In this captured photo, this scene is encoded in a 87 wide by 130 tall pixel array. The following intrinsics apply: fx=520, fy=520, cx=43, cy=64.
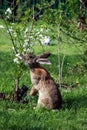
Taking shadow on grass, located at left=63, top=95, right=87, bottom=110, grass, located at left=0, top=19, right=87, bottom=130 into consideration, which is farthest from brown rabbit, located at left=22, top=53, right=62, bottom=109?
shadow on grass, located at left=63, top=95, right=87, bottom=110

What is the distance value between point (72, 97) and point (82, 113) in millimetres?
915

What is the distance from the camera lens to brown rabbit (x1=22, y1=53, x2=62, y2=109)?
290 inches

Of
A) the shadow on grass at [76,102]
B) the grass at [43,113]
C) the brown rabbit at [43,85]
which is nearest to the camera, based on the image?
the grass at [43,113]

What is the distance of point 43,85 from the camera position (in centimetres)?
749

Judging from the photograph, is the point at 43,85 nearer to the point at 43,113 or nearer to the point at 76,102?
the point at 43,113

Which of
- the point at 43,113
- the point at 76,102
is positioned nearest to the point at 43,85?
the point at 43,113

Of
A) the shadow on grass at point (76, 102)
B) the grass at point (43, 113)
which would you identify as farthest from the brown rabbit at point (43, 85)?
the shadow on grass at point (76, 102)

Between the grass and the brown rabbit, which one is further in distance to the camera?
the brown rabbit

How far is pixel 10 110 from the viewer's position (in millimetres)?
7254

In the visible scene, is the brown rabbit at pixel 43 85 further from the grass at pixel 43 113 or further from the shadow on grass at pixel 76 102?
the shadow on grass at pixel 76 102

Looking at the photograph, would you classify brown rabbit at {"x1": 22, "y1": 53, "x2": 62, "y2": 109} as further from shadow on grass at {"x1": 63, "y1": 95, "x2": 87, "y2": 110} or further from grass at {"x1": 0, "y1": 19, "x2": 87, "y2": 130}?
shadow on grass at {"x1": 63, "y1": 95, "x2": 87, "y2": 110}

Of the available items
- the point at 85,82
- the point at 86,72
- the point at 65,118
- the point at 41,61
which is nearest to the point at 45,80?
the point at 41,61

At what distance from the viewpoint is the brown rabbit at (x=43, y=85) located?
738 cm

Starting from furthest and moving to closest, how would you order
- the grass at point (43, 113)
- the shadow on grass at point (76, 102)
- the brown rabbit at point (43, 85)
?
the shadow on grass at point (76, 102), the brown rabbit at point (43, 85), the grass at point (43, 113)
